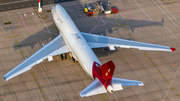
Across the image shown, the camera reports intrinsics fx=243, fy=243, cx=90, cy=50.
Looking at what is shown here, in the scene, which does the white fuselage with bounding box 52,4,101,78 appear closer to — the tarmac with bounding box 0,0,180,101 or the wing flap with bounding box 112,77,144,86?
the tarmac with bounding box 0,0,180,101

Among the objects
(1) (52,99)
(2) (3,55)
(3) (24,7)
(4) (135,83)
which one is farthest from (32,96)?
(3) (24,7)

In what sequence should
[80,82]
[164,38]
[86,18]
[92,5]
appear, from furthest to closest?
[92,5] < [86,18] < [164,38] < [80,82]

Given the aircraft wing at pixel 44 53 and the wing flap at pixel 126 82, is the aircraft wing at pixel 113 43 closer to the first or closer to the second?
the aircraft wing at pixel 44 53

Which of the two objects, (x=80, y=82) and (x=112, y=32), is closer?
(x=80, y=82)

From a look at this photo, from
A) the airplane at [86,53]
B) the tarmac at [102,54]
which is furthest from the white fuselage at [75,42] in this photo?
the tarmac at [102,54]

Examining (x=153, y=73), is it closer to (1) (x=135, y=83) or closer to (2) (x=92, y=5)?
(1) (x=135, y=83)

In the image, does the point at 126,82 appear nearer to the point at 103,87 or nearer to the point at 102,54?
the point at 103,87
